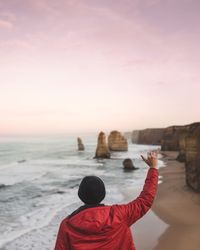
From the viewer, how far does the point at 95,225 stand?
309cm

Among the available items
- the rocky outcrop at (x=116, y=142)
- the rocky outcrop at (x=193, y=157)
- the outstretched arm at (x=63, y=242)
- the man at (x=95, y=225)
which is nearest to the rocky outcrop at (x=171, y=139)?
the rocky outcrop at (x=116, y=142)

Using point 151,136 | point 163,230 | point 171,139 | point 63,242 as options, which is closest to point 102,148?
point 171,139

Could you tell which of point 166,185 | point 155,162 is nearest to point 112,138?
point 166,185

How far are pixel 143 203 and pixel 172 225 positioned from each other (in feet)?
33.6

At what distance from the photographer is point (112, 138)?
79875mm

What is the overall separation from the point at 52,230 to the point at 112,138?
6701 centimetres

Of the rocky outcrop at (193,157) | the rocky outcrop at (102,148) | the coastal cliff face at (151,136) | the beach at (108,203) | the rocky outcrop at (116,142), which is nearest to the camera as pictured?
the beach at (108,203)

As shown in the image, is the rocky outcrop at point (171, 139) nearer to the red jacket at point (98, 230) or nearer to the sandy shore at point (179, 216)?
the sandy shore at point (179, 216)

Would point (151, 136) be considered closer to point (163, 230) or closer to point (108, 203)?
point (108, 203)

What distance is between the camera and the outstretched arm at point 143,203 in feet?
10.8

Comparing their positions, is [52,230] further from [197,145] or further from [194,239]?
[197,145]

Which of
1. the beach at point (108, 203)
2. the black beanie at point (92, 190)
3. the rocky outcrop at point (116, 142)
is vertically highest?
the black beanie at point (92, 190)

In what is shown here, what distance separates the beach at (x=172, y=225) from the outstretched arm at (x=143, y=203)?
761 centimetres

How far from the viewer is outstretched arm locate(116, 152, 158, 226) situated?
10.8 feet
